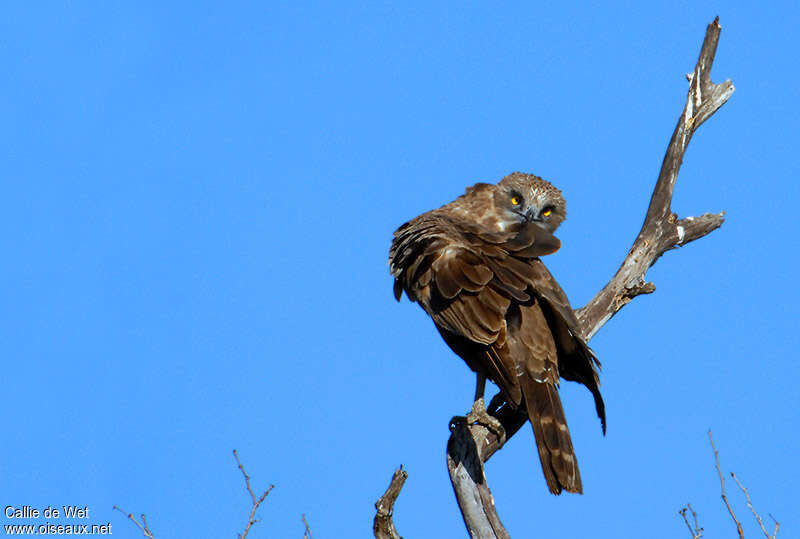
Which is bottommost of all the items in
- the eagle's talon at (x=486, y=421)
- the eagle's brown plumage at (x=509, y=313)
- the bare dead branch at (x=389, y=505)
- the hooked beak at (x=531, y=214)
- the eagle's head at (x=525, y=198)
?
the bare dead branch at (x=389, y=505)

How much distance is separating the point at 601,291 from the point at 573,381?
73 cm

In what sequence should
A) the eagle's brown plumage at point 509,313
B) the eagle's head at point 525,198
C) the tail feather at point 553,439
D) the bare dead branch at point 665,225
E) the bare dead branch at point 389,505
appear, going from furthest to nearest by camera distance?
the eagle's head at point 525,198, the bare dead branch at point 665,225, the eagle's brown plumage at point 509,313, the tail feather at point 553,439, the bare dead branch at point 389,505

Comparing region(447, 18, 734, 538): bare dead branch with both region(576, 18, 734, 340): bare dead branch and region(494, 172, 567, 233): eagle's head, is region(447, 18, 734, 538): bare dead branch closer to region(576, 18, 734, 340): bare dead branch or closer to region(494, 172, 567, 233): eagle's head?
region(576, 18, 734, 340): bare dead branch

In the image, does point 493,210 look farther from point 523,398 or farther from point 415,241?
point 523,398

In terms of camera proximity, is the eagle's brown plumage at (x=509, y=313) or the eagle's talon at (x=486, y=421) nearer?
the eagle's brown plumage at (x=509, y=313)

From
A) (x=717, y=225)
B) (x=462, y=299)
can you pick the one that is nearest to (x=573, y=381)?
(x=462, y=299)

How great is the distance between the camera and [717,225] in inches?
256

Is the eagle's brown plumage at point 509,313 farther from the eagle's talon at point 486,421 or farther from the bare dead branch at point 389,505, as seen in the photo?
the bare dead branch at point 389,505

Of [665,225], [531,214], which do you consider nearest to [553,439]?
[665,225]

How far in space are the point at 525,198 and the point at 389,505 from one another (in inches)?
137

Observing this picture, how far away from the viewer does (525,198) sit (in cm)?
736

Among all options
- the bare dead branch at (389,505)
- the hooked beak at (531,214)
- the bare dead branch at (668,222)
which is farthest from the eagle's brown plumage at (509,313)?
the hooked beak at (531,214)

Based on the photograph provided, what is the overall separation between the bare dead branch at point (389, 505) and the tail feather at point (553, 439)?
0.88 metres

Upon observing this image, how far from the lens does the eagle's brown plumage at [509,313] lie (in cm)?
510
